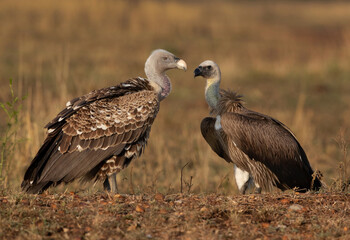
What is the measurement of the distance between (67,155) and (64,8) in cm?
1651

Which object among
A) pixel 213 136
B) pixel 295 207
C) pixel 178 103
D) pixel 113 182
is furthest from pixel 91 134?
pixel 178 103

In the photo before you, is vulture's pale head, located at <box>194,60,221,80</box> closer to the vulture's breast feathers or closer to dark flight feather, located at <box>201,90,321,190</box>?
the vulture's breast feathers

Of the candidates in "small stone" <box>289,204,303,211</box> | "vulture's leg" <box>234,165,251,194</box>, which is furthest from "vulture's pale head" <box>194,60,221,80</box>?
"small stone" <box>289,204,303,211</box>

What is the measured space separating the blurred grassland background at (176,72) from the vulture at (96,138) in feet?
1.96

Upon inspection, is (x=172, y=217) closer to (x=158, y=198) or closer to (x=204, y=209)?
(x=204, y=209)

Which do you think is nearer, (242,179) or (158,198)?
(158,198)

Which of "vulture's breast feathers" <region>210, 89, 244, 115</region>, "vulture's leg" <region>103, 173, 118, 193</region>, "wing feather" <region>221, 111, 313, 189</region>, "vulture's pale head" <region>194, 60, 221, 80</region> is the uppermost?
"vulture's pale head" <region>194, 60, 221, 80</region>

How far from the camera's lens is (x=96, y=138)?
636cm

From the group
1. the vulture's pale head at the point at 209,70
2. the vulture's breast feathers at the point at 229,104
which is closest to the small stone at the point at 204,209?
the vulture's breast feathers at the point at 229,104

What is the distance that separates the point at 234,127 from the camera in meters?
6.71

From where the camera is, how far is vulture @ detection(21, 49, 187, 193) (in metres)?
6.11

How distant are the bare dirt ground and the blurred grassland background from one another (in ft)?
4.72

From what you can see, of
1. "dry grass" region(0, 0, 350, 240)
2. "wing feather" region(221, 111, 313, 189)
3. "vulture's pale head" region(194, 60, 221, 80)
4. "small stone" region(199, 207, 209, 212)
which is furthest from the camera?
"vulture's pale head" region(194, 60, 221, 80)

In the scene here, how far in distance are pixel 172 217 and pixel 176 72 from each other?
42.0 ft
